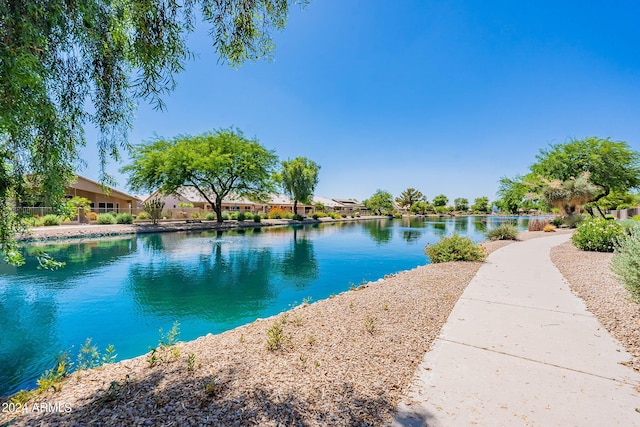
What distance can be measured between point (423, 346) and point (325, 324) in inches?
63.1

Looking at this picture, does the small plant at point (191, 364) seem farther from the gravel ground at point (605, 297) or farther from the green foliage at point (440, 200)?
the green foliage at point (440, 200)

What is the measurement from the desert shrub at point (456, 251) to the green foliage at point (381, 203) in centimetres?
6226

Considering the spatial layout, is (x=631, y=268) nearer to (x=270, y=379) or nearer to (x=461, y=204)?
(x=270, y=379)

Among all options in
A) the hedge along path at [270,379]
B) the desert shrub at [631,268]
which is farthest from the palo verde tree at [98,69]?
the desert shrub at [631,268]

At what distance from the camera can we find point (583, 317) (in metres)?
4.68

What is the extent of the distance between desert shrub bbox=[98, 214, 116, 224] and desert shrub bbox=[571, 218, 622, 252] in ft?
117

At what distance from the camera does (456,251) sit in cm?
1041

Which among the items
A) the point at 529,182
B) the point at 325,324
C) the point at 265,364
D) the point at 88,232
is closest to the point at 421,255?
the point at 325,324

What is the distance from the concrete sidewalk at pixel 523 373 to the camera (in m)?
2.43

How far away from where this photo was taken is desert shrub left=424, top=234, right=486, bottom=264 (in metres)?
10.1

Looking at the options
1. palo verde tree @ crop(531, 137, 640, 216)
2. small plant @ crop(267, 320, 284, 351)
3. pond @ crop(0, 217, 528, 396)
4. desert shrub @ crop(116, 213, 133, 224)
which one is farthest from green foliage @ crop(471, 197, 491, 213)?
small plant @ crop(267, 320, 284, 351)

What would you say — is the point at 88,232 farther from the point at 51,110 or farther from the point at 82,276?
the point at 51,110

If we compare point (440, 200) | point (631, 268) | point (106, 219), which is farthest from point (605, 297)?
point (440, 200)

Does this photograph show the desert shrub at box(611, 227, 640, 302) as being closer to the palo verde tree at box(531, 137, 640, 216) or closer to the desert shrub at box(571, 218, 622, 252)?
the desert shrub at box(571, 218, 622, 252)
